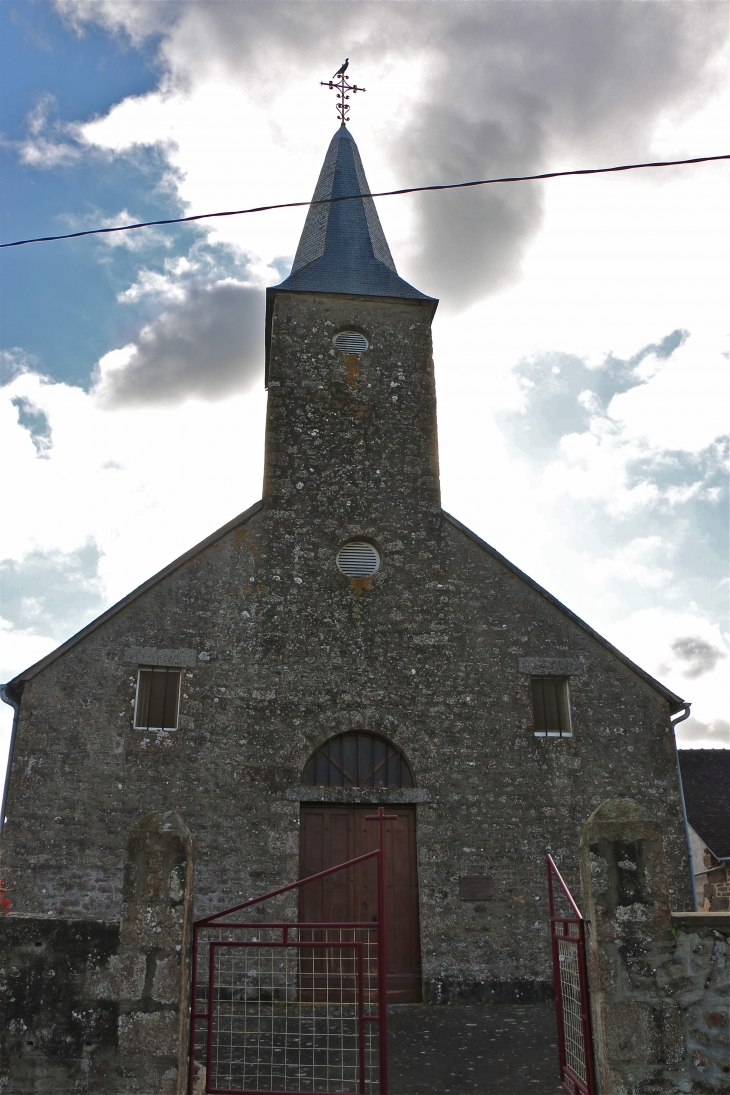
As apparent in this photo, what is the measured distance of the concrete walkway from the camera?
20.1 ft

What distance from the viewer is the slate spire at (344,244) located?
45.4ft

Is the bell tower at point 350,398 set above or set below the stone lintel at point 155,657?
above

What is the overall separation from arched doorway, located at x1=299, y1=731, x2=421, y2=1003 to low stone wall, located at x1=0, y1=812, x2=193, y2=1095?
5252 mm

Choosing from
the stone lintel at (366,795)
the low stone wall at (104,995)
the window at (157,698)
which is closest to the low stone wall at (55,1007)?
the low stone wall at (104,995)

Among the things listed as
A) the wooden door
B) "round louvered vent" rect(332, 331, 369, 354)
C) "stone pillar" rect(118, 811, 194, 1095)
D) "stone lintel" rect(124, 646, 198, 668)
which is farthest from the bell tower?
"stone pillar" rect(118, 811, 194, 1095)

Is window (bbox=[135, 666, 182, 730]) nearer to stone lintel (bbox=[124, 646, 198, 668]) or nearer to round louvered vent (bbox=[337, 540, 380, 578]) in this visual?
stone lintel (bbox=[124, 646, 198, 668])

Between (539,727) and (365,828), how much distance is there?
2.73m

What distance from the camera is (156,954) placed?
5023 mm

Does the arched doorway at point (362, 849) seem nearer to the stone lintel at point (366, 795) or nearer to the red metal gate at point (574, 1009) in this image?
the stone lintel at point (366, 795)

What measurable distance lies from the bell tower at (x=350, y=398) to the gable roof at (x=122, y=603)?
659 mm

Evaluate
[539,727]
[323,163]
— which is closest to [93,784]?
[539,727]

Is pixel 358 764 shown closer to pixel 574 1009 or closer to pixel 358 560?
pixel 358 560

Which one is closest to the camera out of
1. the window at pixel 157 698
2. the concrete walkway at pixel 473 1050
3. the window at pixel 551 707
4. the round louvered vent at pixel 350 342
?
the concrete walkway at pixel 473 1050

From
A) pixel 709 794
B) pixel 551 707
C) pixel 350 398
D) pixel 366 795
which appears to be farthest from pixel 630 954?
pixel 709 794
